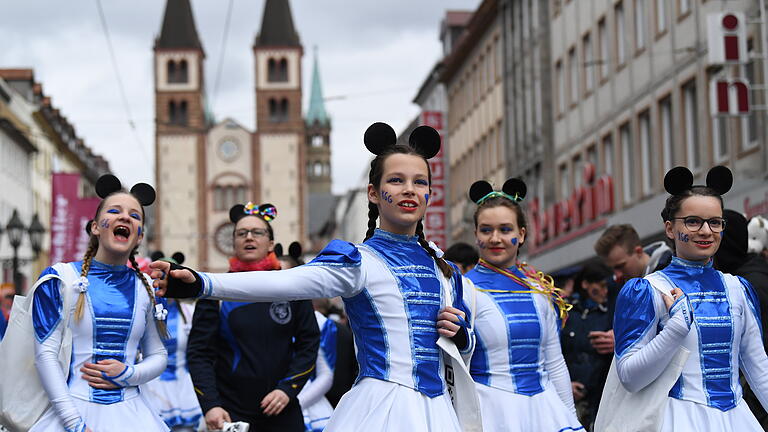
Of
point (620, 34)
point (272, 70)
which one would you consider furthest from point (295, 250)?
point (272, 70)

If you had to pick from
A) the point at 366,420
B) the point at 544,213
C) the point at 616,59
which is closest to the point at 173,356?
the point at 366,420

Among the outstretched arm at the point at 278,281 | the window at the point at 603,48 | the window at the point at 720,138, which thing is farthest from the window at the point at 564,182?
the outstretched arm at the point at 278,281

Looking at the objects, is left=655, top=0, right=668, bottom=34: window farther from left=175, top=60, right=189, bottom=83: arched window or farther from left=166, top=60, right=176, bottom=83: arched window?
left=166, top=60, right=176, bottom=83: arched window

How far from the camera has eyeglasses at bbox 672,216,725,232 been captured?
6.30 m

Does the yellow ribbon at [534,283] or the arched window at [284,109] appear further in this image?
the arched window at [284,109]

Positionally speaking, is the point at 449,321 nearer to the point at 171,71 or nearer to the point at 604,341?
the point at 604,341

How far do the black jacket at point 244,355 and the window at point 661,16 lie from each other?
22.0m

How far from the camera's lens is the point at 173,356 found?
11938 mm

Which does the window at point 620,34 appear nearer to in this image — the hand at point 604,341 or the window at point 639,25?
the window at point 639,25

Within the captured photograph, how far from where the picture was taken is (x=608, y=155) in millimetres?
34688

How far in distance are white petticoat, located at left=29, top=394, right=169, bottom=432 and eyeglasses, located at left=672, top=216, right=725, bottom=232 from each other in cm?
269

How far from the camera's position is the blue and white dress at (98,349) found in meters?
6.41

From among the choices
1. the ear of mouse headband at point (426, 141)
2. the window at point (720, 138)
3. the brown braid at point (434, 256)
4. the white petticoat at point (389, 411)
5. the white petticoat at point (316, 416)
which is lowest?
the white petticoat at point (316, 416)

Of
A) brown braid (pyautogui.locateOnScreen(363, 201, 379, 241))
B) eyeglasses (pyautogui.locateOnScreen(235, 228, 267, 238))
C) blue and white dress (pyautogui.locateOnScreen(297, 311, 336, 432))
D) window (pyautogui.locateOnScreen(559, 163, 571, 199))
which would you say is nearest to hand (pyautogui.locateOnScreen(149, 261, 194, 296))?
brown braid (pyautogui.locateOnScreen(363, 201, 379, 241))
